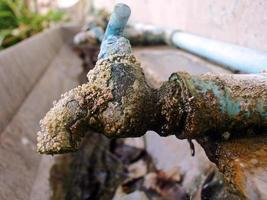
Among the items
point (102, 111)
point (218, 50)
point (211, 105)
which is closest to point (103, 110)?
point (102, 111)

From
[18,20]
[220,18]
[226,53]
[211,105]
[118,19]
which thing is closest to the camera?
[211,105]

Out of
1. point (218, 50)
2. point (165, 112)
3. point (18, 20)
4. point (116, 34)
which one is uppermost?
point (116, 34)

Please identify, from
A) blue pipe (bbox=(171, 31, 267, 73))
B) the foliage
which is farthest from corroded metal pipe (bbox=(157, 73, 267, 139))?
the foliage

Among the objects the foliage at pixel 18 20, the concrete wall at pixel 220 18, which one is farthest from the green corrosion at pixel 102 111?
the foliage at pixel 18 20

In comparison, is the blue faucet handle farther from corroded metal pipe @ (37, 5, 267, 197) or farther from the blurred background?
the blurred background

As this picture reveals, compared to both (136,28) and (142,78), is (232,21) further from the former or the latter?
(136,28)

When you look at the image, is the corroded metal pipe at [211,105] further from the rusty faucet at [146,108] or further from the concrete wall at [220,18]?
the concrete wall at [220,18]

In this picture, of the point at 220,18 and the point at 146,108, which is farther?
the point at 220,18

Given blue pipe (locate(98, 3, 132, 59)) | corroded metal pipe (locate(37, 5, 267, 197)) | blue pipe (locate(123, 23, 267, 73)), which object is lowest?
blue pipe (locate(123, 23, 267, 73))

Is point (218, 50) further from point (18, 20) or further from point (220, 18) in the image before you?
point (18, 20)

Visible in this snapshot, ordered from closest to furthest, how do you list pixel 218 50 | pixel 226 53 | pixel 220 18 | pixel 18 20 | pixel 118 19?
pixel 118 19
pixel 226 53
pixel 218 50
pixel 220 18
pixel 18 20
